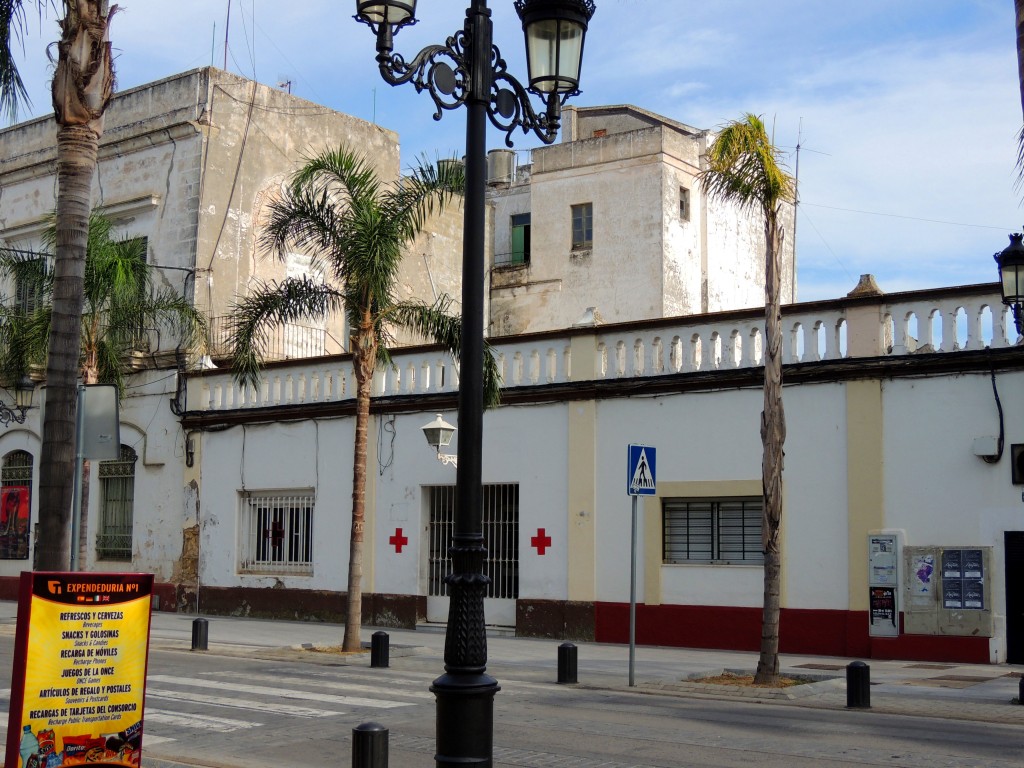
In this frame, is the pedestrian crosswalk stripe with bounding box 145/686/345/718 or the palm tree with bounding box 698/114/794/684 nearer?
the pedestrian crosswalk stripe with bounding box 145/686/345/718

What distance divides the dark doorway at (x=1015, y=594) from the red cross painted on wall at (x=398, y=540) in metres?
9.97

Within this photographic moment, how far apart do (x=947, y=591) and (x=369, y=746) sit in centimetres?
1070

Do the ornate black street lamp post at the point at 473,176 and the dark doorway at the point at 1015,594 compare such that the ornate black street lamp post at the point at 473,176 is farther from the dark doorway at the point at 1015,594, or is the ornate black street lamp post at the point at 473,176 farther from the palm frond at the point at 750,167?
the dark doorway at the point at 1015,594

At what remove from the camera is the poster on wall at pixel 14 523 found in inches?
1120

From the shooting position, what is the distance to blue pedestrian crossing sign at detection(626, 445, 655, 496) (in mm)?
14172

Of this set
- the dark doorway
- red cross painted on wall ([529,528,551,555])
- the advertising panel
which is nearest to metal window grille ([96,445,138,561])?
red cross painted on wall ([529,528,551,555])

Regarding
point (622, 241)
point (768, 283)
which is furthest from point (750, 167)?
point (622, 241)

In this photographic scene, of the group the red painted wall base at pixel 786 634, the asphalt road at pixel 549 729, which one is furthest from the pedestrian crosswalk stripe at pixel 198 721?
the red painted wall base at pixel 786 634

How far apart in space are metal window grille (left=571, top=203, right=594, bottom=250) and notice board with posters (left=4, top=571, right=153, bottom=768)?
28.5m

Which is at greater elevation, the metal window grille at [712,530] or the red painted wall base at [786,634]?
the metal window grille at [712,530]

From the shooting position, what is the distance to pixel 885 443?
16.7m

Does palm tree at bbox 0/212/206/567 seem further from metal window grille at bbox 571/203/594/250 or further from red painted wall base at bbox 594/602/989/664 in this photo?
metal window grille at bbox 571/203/594/250

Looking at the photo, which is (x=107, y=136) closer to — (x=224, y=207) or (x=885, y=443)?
(x=224, y=207)

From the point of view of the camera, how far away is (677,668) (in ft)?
51.5
